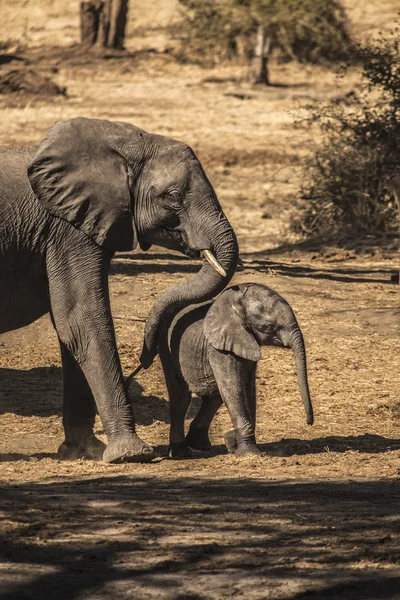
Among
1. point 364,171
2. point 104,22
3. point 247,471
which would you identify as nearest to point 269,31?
point 104,22

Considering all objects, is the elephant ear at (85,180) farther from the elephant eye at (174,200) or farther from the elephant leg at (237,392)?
the elephant leg at (237,392)

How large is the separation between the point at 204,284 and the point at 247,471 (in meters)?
1.18

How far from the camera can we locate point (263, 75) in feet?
85.7

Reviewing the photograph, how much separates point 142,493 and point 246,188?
1351cm

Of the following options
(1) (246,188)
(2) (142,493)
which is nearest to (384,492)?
(2) (142,493)

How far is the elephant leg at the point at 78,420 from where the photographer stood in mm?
8602

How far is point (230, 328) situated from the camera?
8.19 meters

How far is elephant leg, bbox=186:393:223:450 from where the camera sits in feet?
28.1

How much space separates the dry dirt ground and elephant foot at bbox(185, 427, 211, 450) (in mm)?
101

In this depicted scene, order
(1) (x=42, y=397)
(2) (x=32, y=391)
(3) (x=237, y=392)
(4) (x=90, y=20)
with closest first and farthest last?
(3) (x=237, y=392)
(1) (x=42, y=397)
(2) (x=32, y=391)
(4) (x=90, y=20)

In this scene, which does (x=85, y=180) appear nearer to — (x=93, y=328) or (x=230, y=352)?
(x=93, y=328)

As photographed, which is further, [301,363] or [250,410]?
[250,410]

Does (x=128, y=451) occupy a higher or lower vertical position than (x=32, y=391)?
higher

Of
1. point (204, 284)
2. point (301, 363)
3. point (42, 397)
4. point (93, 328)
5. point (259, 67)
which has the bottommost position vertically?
point (42, 397)
